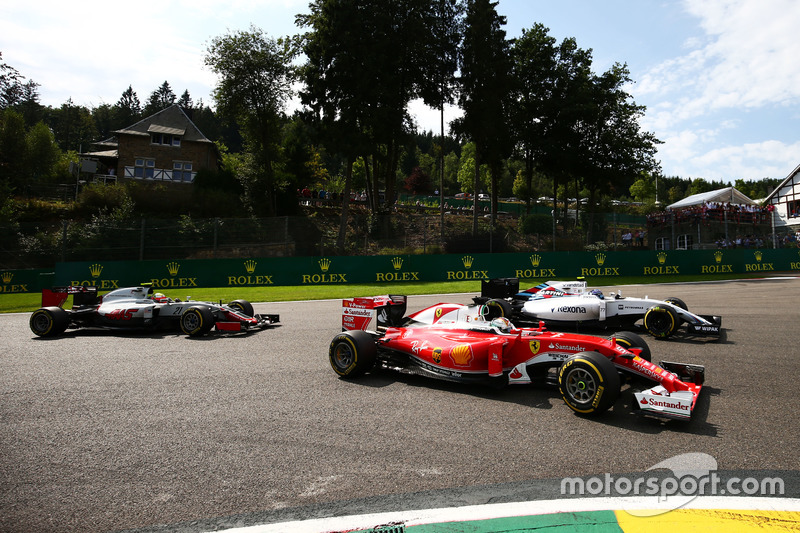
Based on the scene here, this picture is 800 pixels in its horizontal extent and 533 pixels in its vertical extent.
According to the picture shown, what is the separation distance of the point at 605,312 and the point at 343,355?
587 cm

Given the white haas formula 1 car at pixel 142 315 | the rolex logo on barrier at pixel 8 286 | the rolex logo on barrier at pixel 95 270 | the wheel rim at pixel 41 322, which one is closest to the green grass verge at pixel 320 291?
the rolex logo on barrier at pixel 8 286

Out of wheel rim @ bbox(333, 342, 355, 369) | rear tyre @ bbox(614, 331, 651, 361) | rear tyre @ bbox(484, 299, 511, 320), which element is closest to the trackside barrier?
rear tyre @ bbox(484, 299, 511, 320)

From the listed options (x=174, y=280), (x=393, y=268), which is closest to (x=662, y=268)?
(x=393, y=268)

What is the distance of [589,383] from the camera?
18.2 ft

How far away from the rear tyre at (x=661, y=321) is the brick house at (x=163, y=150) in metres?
44.5

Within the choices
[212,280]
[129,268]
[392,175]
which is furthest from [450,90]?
[129,268]

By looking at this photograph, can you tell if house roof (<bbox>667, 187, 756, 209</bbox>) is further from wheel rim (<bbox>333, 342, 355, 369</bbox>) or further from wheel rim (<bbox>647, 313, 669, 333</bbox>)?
wheel rim (<bbox>333, 342, 355, 369</bbox>)

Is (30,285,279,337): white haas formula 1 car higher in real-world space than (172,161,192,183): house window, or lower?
lower

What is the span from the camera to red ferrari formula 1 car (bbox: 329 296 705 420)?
536cm

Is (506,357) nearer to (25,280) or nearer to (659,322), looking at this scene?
(659,322)

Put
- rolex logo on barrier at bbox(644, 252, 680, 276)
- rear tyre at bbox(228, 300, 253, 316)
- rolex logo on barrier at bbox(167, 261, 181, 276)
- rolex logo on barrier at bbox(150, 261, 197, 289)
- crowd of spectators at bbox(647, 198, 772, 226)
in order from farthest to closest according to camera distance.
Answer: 1. crowd of spectators at bbox(647, 198, 772, 226)
2. rolex logo on barrier at bbox(644, 252, 680, 276)
3. rolex logo on barrier at bbox(167, 261, 181, 276)
4. rolex logo on barrier at bbox(150, 261, 197, 289)
5. rear tyre at bbox(228, 300, 253, 316)

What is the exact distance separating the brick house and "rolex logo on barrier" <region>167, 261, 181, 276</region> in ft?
76.8

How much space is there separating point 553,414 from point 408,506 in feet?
8.78

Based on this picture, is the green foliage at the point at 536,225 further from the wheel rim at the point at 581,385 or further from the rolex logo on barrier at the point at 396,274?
the wheel rim at the point at 581,385
